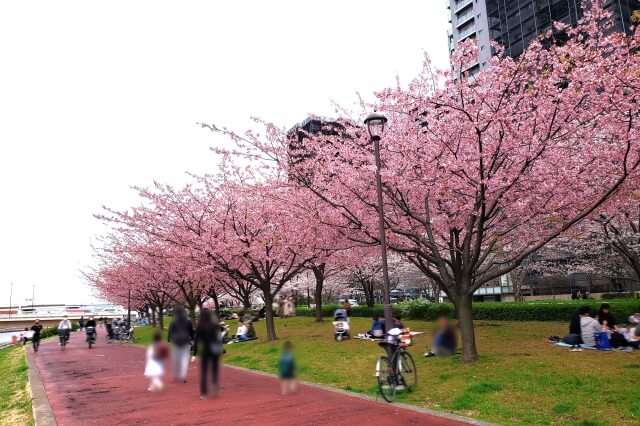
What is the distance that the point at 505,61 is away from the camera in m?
16.2

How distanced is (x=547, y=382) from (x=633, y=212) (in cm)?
1579

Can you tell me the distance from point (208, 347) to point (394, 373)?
15.0 m

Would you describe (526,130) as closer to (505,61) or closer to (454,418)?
(505,61)

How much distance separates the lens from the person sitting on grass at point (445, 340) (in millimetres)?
1594

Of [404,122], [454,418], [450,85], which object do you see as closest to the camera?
[454,418]

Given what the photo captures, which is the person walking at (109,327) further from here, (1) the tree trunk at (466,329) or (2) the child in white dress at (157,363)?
(1) the tree trunk at (466,329)

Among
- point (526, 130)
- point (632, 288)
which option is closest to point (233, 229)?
point (526, 130)

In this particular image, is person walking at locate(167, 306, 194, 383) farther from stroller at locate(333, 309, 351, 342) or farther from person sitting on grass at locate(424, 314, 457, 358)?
stroller at locate(333, 309, 351, 342)

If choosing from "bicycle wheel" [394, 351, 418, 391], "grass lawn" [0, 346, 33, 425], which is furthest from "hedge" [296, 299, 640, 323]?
"grass lawn" [0, 346, 33, 425]

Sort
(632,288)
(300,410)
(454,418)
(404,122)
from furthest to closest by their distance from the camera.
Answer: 1. (632,288)
2. (404,122)
3. (300,410)
4. (454,418)

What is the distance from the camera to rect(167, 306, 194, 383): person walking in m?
0.93

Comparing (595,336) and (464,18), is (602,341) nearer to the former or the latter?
(595,336)

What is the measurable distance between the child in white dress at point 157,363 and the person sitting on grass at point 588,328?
2070 cm

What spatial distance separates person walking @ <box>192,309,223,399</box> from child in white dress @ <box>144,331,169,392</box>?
0.07 meters
